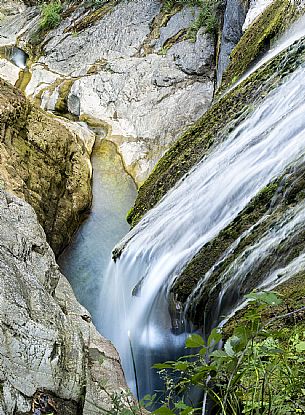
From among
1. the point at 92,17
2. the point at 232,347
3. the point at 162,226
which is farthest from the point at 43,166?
the point at 92,17

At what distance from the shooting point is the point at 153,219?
6359 mm

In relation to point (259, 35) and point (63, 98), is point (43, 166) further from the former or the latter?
point (63, 98)

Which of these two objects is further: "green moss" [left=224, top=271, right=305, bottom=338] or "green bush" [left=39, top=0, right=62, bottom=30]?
"green bush" [left=39, top=0, right=62, bottom=30]

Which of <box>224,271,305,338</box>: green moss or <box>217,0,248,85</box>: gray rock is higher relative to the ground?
<box>217,0,248,85</box>: gray rock

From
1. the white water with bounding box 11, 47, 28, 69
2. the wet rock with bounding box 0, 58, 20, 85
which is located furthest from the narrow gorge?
the white water with bounding box 11, 47, 28, 69

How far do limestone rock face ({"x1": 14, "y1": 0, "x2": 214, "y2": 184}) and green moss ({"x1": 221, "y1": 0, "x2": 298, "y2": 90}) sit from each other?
1784mm

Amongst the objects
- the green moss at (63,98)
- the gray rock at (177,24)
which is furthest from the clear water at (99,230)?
the gray rock at (177,24)

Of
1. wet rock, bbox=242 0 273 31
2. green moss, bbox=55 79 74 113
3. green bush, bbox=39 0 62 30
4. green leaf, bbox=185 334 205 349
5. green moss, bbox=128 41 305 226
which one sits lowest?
green leaf, bbox=185 334 205 349

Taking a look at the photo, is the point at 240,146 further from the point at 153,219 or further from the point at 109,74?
the point at 109,74

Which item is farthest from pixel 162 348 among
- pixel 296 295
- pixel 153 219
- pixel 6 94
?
pixel 6 94

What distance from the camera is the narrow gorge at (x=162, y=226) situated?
261 cm

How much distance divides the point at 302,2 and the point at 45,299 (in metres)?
5.54

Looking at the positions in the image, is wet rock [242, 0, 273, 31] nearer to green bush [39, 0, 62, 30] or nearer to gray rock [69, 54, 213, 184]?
gray rock [69, 54, 213, 184]

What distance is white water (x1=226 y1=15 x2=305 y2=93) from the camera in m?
6.53
